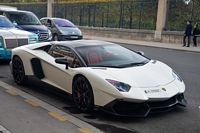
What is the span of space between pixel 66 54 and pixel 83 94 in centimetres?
116

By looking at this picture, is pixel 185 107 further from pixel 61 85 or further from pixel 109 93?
pixel 61 85

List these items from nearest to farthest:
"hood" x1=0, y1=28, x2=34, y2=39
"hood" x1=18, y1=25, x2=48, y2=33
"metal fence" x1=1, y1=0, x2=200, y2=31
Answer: "hood" x1=0, y1=28, x2=34, y2=39, "hood" x1=18, y1=25, x2=48, y2=33, "metal fence" x1=1, y1=0, x2=200, y2=31

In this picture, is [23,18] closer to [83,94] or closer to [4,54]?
[4,54]

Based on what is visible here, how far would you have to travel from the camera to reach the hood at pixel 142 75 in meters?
5.13

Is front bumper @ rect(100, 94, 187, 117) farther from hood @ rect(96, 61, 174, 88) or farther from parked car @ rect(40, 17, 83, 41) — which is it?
parked car @ rect(40, 17, 83, 41)

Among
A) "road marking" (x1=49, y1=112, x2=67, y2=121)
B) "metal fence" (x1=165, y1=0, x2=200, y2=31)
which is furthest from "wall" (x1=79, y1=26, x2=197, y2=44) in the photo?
"road marking" (x1=49, y1=112, x2=67, y2=121)

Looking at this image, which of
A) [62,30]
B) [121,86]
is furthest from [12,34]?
[62,30]

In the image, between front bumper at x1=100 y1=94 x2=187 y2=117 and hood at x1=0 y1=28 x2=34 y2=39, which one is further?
hood at x1=0 y1=28 x2=34 y2=39

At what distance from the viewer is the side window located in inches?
231

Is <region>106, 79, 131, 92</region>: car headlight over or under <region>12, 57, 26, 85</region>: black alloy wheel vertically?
over

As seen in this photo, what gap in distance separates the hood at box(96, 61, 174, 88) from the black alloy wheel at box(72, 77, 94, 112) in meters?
0.39

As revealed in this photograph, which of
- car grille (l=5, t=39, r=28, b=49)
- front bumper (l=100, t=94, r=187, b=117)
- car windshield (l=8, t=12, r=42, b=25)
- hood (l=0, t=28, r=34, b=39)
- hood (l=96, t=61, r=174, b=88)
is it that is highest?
car windshield (l=8, t=12, r=42, b=25)

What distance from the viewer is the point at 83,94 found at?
538 centimetres

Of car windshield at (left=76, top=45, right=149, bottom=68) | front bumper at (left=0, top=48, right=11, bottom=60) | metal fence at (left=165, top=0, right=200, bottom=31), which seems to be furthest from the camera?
metal fence at (left=165, top=0, right=200, bottom=31)
